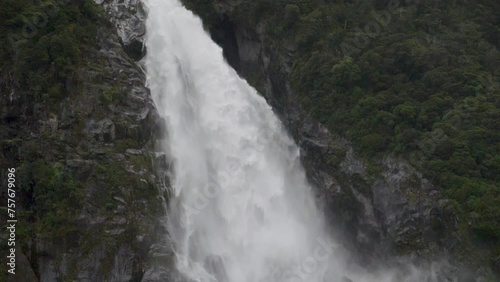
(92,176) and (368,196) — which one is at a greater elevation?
(368,196)

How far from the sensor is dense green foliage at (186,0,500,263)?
2400 centimetres

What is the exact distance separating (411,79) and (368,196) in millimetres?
7162

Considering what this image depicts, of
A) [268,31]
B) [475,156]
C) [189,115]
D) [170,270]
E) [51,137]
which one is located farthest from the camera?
[268,31]

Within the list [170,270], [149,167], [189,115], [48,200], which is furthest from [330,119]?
[48,200]

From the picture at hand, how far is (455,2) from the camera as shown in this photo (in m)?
33.0

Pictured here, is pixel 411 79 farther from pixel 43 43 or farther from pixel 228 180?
pixel 43 43

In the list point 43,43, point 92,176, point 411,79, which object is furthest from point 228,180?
point 411,79

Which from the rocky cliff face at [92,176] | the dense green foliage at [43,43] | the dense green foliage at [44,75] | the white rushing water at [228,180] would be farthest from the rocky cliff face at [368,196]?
the dense green foliage at [43,43]

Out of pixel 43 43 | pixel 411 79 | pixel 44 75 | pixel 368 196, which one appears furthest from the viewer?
pixel 411 79

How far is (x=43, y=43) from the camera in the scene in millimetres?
24703

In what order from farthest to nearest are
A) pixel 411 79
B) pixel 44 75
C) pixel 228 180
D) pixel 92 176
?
1. pixel 411 79
2. pixel 228 180
3. pixel 44 75
4. pixel 92 176

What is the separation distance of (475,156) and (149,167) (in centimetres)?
1408

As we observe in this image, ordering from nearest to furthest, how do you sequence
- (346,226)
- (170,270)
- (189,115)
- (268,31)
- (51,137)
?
(170,270) < (51,137) < (346,226) < (189,115) < (268,31)

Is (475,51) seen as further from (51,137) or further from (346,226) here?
(51,137)
